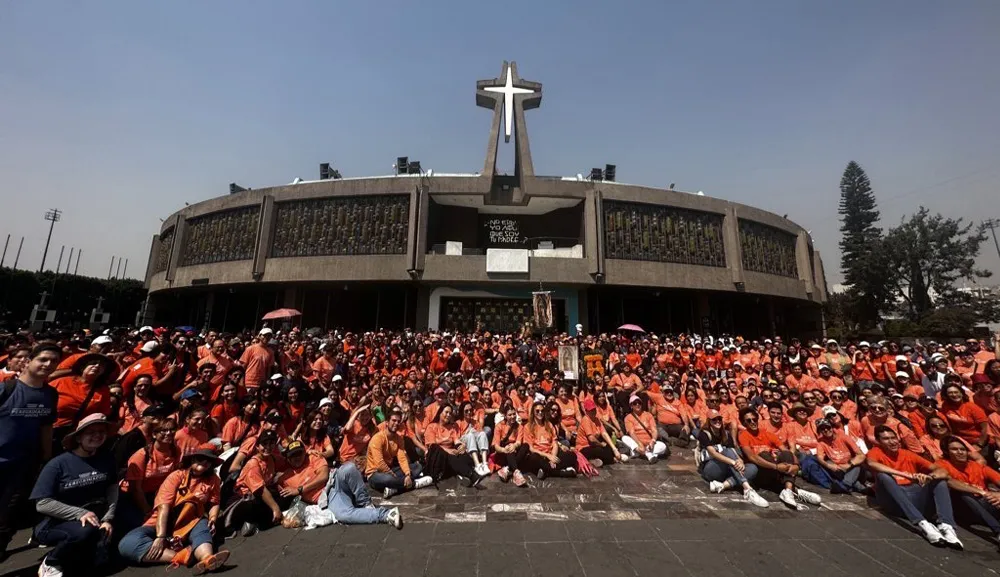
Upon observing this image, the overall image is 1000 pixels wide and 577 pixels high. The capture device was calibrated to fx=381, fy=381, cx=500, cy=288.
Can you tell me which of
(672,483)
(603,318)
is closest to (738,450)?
(672,483)

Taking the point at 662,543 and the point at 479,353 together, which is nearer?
the point at 662,543

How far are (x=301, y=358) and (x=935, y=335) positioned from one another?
134 ft

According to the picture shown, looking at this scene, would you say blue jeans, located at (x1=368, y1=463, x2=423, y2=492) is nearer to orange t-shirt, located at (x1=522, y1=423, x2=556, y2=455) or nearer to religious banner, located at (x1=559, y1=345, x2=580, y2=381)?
orange t-shirt, located at (x1=522, y1=423, x2=556, y2=455)

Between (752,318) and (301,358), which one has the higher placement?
(752,318)

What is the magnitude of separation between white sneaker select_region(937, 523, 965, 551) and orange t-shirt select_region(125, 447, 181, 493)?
870cm

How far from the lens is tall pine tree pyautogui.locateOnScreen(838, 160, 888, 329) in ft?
112

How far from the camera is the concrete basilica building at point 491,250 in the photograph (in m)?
20.2

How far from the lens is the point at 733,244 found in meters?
21.8

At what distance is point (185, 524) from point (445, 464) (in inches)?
134

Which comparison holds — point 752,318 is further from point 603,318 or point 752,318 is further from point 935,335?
point 935,335

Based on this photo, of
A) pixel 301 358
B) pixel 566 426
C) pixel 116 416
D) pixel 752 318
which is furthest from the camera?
pixel 752 318

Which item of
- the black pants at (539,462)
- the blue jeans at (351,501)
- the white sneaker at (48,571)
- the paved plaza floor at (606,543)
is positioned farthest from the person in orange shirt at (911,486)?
the white sneaker at (48,571)

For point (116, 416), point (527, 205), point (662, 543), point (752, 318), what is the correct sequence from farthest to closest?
point (752, 318) → point (527, 205) → point (116, 416) → point (662, 543)

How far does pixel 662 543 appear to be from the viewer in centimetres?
419
